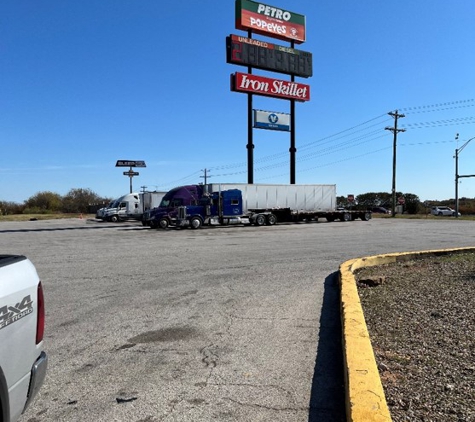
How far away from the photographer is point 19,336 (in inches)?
101

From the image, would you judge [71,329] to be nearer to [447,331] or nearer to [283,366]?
[283,366]

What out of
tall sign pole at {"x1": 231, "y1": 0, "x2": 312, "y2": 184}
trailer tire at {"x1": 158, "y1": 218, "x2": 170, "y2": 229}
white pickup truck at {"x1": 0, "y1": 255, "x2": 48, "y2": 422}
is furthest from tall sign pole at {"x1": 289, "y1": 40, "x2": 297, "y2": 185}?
white pickup truck at {"x1": 0, "y1": 255, "x2": 48, "y2": 422}

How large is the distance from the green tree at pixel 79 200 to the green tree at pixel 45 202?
5.51 ft

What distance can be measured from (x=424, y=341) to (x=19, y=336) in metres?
3.86

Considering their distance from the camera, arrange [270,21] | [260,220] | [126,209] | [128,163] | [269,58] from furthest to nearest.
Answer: [128,163] < [126,209] < [270,21] < [269,58] < [260,220]

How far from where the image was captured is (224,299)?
732 cm

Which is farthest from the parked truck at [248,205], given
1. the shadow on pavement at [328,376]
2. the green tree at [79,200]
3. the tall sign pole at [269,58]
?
the green tree at [79,200]

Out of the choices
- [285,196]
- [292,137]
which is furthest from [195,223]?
[292,137]

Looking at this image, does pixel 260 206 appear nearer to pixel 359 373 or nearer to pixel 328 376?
pixel 328 376

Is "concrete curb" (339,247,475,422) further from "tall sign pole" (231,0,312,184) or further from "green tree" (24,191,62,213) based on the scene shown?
"green tree" (24,191,62,213)

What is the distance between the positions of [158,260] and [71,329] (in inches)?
265

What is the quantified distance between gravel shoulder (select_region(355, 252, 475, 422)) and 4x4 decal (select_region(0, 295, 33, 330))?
8.37 feet

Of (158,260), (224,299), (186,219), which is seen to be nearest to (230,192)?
(186,219)

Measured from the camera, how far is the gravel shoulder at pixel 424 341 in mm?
3217
